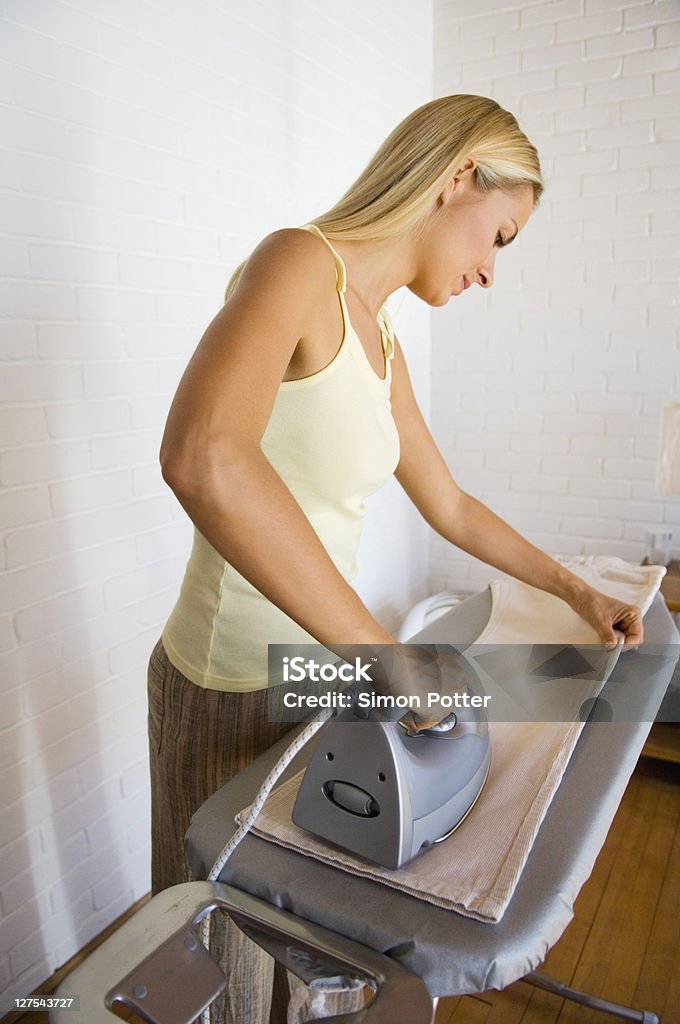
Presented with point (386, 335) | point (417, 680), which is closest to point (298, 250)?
point (386, 335)

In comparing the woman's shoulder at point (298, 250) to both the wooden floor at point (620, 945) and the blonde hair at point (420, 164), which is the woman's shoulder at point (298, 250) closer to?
the blonde hair at point (420, 164)

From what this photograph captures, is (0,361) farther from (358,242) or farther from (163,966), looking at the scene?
(163,966)

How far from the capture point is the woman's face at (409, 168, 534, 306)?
3.38 ft

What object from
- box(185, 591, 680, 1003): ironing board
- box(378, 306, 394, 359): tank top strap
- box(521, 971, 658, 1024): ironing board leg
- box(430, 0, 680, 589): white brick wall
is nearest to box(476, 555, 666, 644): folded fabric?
box(185, 591, 680, 1003): ironing board

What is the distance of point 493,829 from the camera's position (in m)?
0.81

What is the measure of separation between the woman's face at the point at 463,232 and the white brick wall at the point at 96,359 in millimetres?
770

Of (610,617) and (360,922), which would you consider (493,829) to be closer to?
(360,922)

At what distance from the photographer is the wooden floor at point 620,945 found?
5.43 ft

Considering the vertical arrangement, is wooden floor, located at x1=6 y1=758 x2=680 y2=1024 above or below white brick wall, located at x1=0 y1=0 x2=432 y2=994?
below

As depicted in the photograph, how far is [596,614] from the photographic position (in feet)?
4.19

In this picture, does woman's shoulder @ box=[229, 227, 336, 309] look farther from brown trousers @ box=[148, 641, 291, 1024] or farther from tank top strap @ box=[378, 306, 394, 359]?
brown trousers @ box=[148, 641, 291, 1024]

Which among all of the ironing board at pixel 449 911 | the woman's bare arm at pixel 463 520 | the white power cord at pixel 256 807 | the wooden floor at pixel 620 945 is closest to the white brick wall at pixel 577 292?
the wooden floor at pixel 620 945

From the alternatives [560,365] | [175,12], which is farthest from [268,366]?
[560,365]

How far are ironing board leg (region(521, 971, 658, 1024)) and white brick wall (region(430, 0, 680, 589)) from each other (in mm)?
1557
